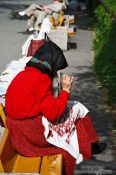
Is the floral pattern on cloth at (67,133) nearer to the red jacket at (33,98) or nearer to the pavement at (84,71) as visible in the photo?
the red jacket at (33,98)

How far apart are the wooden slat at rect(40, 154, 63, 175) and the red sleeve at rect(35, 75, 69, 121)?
376mm

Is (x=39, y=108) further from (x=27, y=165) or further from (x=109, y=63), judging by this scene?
(x=109, y=63)

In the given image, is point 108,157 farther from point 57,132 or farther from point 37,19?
point 37,19

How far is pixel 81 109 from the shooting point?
20.3 feet

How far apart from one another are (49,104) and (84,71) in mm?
6659

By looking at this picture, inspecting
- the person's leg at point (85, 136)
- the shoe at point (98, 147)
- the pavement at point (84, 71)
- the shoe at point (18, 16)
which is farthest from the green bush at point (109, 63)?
the shoe at point (18, 16)

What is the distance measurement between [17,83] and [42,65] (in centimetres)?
30

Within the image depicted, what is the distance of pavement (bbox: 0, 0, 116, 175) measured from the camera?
4571 millimetres

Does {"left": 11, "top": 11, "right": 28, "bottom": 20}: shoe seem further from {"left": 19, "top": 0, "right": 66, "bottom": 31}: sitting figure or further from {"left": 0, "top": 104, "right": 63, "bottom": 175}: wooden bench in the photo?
{"left": 0, "top": 104, "right": 63, "bottom": 175}: wooden bench

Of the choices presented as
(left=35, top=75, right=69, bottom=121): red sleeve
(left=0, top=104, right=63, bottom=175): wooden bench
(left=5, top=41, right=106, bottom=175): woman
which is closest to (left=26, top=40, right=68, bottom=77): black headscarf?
(left=5, top=41, right=106, bottom=175): woman

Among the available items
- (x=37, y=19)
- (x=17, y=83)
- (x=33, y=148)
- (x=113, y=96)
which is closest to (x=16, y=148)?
(x=33, y=148)

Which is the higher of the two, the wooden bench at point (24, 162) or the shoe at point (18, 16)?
the wooden bench at point (24, 162)

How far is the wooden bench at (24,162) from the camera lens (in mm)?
5043

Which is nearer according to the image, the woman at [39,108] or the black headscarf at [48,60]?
the woman at [39,108]
